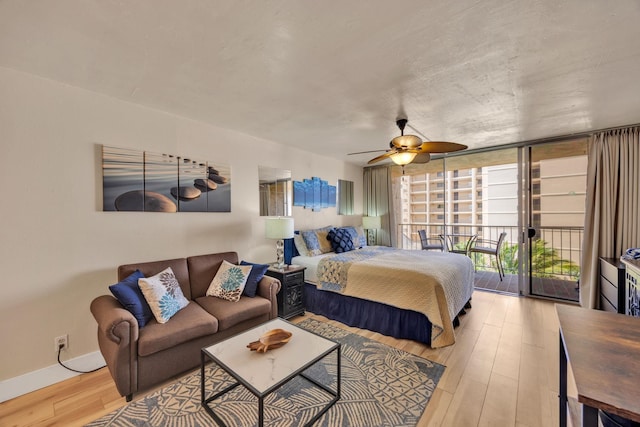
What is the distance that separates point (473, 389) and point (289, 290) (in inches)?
81.0

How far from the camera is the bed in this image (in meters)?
2.57

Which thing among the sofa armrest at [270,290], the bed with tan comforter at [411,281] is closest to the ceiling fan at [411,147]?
the bed with tan comforter at [411,281]

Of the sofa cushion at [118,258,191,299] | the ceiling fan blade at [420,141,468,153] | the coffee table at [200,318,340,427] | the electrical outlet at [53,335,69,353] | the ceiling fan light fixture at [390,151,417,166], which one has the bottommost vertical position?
the electrical outlet at [53,335,69,353]

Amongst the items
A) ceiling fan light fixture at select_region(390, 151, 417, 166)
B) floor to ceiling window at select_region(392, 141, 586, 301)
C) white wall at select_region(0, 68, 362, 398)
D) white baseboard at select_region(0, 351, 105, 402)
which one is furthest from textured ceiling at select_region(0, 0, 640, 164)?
white baseboard at select_region(0, 351, 105, 402)

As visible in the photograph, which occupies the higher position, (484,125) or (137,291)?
(484,125)

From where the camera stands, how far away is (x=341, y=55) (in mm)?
1787

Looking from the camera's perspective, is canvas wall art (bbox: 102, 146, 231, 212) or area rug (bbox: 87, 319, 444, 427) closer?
area rug (bbox: 87, 319, 444, 427)

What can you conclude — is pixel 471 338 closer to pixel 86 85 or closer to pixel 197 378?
pixel 197 378

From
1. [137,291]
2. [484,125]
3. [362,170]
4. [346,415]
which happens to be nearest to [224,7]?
[137,291]

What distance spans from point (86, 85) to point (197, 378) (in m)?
2.63

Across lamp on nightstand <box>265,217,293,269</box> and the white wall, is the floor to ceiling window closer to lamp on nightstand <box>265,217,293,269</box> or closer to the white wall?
lamp on nightstand <box>265,217,293,269</box>

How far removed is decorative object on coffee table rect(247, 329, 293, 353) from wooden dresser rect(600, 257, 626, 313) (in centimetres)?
331

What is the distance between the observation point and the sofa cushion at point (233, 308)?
2.34m

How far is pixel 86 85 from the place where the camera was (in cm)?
220
